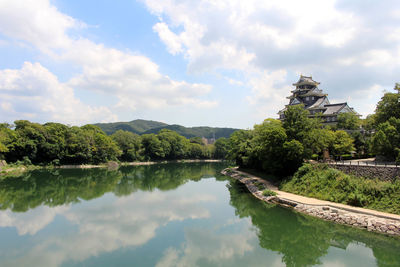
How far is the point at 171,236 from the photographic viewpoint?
559 inches

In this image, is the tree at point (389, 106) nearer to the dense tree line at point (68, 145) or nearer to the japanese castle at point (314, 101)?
the japanese castle at point (314, 101)

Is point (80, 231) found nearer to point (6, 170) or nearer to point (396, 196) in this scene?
A: point (396, 196)

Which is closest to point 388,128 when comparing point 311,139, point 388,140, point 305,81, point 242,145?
point 388,140

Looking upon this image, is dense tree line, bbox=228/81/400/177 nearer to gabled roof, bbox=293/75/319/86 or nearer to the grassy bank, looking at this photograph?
the grassy bank

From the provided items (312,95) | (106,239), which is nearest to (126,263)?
(106,239)

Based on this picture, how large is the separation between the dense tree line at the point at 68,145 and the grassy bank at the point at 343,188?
4042 cm

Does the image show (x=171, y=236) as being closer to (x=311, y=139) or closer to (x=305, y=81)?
(x=311, y=139)

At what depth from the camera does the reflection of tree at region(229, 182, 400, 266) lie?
12.1 metres

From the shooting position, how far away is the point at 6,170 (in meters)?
38.1

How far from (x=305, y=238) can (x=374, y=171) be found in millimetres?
8819

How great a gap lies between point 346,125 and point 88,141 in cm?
4579

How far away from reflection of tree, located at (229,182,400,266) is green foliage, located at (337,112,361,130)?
22.6m

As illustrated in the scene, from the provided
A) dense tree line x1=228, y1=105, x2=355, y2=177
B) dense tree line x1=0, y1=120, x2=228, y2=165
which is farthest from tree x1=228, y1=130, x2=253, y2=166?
dense tree line x1=0, y1=120, x2=228, y2=165

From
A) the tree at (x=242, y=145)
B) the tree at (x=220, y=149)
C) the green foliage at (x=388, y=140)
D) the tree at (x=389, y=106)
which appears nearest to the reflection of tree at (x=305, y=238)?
the green foliage at (x=388, y=140)
